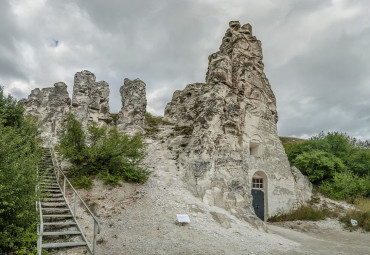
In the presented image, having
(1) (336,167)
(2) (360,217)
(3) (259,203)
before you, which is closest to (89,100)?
(3) (259,203)

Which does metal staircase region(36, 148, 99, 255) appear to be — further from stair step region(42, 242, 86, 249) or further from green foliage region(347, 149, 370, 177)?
green foliage region(347, 149, 370, 177)

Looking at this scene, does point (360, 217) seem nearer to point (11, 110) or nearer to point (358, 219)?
point (358, 219)

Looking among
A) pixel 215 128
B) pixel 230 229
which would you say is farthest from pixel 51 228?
pixel 215 128

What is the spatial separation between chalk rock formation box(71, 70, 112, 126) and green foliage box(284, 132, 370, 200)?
2036 cm

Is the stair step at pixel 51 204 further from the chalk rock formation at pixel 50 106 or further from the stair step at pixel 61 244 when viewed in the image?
the chalk rock formation at pixel 50 106

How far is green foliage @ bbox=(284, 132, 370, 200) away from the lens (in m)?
22.8

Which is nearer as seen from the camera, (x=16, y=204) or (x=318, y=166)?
(x=16, y=204)

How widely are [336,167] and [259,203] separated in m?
11.5

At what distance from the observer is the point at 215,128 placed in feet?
55.5

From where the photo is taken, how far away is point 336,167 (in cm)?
2517

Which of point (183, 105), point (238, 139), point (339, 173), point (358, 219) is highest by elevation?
point (183, 105)

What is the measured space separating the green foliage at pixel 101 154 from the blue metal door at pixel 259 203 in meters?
9.29

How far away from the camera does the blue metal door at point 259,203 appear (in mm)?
18969

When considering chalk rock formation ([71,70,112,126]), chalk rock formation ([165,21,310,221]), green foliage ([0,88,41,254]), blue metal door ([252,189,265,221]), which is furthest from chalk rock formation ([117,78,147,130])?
green foliage ([0,88,41,254])
